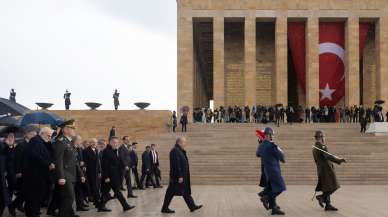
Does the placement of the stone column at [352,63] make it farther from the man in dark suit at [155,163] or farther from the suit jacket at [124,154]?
the suit jacket at [124,154]

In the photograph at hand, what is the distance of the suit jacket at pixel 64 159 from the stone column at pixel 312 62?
3311cm

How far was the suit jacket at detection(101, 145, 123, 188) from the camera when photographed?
11.3 meters

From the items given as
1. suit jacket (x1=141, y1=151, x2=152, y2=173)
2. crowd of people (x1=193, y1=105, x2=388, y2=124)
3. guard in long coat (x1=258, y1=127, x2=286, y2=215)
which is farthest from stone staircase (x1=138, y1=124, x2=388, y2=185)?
guard in long coat (x1=258, y1=127, x2=286, y2=215)

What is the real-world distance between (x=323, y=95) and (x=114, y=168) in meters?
31.7

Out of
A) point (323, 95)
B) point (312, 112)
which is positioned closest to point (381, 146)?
point (312, 112)

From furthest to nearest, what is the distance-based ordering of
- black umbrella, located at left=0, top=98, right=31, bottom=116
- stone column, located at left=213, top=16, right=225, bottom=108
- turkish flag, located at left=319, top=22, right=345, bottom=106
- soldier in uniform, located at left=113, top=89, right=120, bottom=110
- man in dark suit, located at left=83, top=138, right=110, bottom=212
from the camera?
1. stone column, located at left=213, top=16, right=225, bottom=108
2. turkish flag, located at left=319, top=22, right=345, bottom=106
3. soldier in uniform, located at left=113, top=89, right=120, bottom=110
4. black umbrella, located at left=0, top=98, right=31, bottom=116
5. man in dark suit, located at left=83, top=138, right=110, bottom=212

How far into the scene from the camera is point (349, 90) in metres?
41.5

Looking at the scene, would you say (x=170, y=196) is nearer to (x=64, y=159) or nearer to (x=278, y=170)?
(x=278, y=170)

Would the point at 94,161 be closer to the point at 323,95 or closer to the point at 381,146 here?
the point at 381,146

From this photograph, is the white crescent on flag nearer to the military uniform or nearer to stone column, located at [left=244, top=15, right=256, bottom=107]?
stone column, located at [left=244, top=15, right=256, bottom=107]

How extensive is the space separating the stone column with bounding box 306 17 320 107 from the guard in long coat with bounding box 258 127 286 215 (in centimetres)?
3110

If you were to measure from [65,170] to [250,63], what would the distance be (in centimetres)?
3312

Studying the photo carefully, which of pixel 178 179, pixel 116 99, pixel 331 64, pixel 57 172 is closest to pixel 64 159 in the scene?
pixel 57 172

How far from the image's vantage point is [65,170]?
959cm
